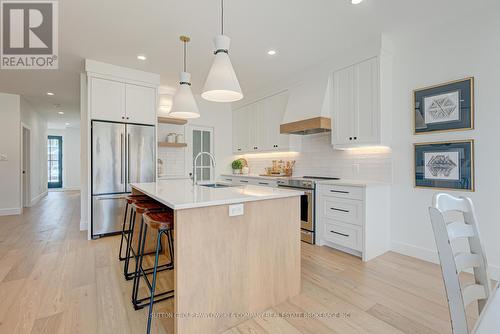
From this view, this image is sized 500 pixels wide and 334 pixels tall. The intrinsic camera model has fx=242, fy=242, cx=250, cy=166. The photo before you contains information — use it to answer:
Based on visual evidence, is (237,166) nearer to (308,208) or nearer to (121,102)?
(308,208)

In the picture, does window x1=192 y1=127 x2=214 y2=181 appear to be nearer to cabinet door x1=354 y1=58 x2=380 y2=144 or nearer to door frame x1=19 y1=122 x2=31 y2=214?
cabinet door x1=354 y1=58 x2=380 y2=144

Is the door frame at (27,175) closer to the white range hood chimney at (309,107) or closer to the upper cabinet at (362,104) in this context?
the white range hood chimney at (309,107)

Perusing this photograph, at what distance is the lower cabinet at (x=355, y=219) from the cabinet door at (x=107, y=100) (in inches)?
131

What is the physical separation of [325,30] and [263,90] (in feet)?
7.52

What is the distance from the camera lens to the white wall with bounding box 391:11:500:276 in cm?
240

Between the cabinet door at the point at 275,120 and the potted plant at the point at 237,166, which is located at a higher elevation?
the cabinet door at the point at 275,120

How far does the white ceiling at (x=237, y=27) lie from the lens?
94.0 inches

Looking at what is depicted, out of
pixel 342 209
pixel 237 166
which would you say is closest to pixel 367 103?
pixel 342 209

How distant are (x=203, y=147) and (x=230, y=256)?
13.8 feet

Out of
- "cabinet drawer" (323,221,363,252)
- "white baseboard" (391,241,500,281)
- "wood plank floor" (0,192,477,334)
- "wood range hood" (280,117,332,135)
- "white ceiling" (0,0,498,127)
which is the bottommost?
"wood plank floor" (0,192,477,334)

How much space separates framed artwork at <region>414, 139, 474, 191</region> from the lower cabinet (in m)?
0.47

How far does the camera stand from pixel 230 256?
1716 mm

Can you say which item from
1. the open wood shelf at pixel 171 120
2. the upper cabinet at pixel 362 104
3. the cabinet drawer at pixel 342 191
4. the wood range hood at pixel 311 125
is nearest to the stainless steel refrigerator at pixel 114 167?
the open wood shelf at pixel 171 120

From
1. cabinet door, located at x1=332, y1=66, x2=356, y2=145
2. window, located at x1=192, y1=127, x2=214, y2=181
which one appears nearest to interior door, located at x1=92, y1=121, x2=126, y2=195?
window, located at x1=192, y1=127, x2=214, y2=181
